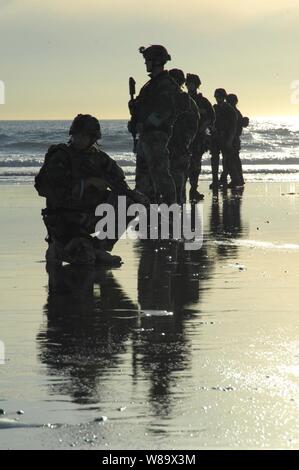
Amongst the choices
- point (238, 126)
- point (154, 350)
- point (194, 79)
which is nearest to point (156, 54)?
point (194, 79)

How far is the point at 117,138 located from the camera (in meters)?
70.5

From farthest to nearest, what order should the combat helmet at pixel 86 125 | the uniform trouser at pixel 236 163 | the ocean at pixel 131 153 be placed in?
the ocean at pixel 131 153
the uniform trouser at pixel 236 163
the combat helmet at pixel 86 125

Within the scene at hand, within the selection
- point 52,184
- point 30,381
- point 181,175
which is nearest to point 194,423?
point 30,381

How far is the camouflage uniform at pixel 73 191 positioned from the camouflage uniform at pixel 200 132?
10.6m

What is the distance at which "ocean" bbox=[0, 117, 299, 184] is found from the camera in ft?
134

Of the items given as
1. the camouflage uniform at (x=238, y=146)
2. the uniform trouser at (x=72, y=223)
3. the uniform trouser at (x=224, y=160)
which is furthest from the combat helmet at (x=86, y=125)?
the camouflage uniform at (x=238, y=146)

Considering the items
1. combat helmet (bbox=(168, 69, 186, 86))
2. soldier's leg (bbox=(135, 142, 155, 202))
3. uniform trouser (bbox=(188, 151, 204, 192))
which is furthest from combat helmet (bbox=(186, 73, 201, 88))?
soldier's leg (bbox=(135, 142, 155, 202))

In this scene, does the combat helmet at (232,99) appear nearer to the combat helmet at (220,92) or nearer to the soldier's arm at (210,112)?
the combat helmet at (220,92)

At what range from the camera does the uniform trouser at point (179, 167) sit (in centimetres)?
2033

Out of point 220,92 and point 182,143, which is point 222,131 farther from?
point 182,143

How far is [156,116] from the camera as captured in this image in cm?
1797

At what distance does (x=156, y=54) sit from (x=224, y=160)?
13.3 metres

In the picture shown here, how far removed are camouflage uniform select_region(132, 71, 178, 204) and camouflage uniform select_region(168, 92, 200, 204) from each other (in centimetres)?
145

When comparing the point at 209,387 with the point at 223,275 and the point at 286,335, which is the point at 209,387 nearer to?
the point at 286,335
